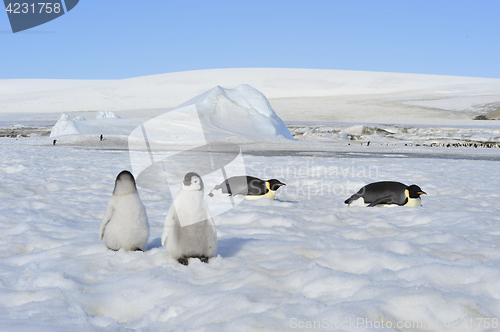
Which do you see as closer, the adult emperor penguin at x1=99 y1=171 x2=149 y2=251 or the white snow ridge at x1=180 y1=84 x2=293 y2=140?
the adult emperor penguin at x1=99 y1=171 x2=149 y2=251

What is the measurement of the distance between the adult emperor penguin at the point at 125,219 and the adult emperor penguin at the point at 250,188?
2.65 meters

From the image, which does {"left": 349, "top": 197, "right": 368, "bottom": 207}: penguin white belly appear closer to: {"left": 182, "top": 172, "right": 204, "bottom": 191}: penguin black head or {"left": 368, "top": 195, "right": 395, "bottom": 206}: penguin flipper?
{"left": 368, "top": 195, "right": 395, "bottom": 206}: penguin flipper

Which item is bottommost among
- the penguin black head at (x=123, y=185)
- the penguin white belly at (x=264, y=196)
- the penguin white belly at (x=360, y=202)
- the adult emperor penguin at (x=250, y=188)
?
the penguin white belly at (x=360, y=202)

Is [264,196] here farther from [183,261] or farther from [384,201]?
[183,261]

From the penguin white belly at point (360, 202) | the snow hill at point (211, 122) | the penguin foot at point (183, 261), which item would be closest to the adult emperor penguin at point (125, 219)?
the penguin foot at point (183, 261)

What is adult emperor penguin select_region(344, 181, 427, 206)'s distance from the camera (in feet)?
17.4

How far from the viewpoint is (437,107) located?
43.9m

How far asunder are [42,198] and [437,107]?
45.6 m

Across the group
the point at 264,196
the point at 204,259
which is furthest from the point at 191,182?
the point at 264,196

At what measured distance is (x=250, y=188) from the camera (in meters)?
5.75

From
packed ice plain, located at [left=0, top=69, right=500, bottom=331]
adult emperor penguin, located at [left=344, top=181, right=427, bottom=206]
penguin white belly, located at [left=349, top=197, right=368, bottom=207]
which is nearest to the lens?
packed ice plain, located at [left=0, top=69, right=500, bottom=331]

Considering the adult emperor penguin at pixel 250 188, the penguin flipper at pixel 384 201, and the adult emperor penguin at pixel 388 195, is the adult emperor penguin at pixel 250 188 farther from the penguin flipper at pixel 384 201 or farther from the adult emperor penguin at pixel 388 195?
the penguin flipper at pixel 384 201

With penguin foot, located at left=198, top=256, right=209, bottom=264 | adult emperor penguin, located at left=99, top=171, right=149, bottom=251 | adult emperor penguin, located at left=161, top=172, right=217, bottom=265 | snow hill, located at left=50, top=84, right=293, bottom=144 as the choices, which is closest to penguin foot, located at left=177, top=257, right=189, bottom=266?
adult emperor penguin, located at left=161, top=172, right=217, bottom=265

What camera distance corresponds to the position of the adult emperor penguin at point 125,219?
310 cm
